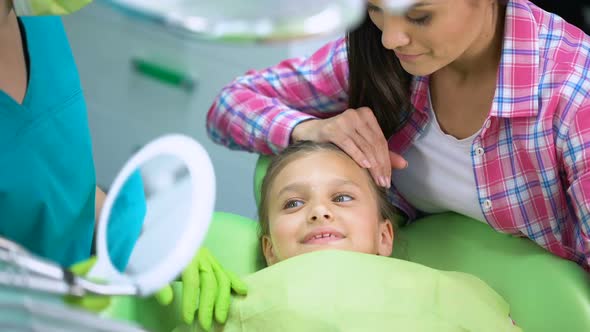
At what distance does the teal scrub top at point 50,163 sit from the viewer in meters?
1.08

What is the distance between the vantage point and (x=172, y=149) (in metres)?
0.84

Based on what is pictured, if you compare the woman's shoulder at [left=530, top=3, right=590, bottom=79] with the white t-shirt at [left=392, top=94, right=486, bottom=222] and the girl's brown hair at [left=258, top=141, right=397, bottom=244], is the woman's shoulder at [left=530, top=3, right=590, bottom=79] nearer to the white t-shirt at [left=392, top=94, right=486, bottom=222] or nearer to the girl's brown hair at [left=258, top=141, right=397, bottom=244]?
the white t-shirt at [left=392, top=94, right=486, bottom=222]

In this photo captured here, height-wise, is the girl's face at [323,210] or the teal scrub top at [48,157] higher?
the teal scrub top at [48,157]

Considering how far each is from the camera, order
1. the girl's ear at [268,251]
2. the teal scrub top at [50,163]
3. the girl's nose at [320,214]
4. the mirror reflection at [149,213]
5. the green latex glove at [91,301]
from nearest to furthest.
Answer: the green latex glove at [91,301], the mirror reflection at [149,213], the teal scrub top at [50,163], the girl's nose at [320,214], the girl's ear at [268,251]

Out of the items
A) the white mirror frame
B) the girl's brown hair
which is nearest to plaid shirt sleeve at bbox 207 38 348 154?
the girl's brown hair

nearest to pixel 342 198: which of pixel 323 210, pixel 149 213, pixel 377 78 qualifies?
pixel 323 210

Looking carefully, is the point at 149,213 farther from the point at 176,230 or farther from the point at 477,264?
the point at 477,264

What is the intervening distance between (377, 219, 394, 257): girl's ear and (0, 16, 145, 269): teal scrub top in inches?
18.3

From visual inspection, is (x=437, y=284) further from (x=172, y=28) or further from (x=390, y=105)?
(x=172, y=28)

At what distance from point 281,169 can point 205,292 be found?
0.30 m

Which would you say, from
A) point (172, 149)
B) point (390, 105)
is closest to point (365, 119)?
point (390, 105)

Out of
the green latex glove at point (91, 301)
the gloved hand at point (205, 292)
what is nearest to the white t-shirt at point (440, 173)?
the gloved hand at point (205, 292)

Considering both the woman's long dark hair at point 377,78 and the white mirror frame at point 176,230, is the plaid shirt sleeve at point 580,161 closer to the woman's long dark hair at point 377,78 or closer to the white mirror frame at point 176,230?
the woman's long dark hair at point 377,78

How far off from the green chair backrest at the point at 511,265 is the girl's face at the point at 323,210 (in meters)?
0.09
